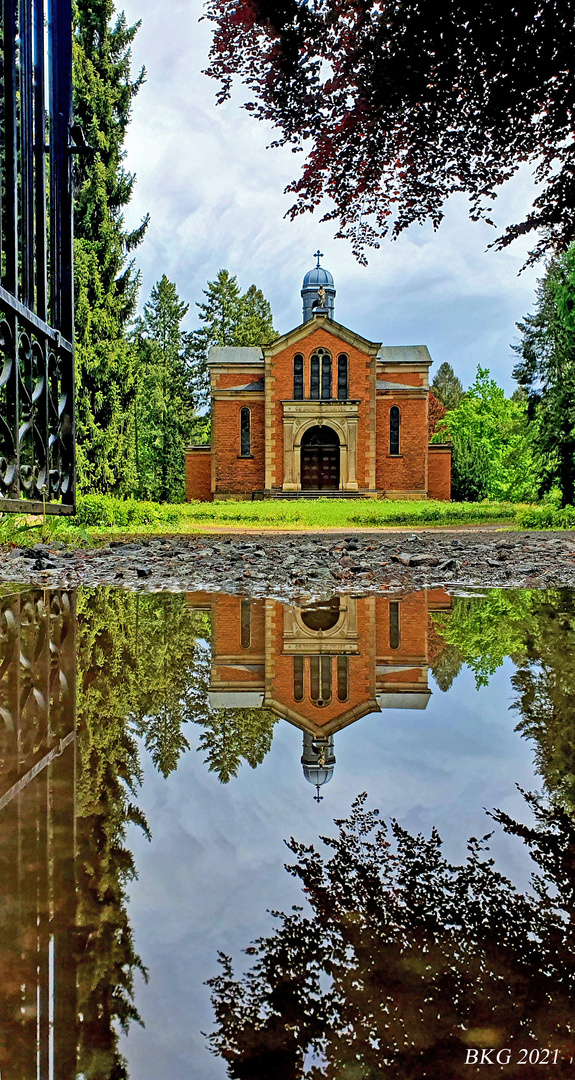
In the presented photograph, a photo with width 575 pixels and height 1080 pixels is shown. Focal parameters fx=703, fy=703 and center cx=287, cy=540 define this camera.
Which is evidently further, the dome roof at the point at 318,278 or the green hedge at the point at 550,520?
the dome roof at the point at 318,278

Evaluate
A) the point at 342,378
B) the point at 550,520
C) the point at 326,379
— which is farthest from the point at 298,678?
the point at 342,378

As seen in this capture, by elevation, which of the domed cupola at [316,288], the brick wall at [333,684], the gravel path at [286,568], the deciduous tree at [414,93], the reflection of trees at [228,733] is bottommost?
the reflection of trees at [228,733]

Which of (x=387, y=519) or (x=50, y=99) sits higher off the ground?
(x=50, y=99)

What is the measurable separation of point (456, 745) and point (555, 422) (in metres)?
18.5

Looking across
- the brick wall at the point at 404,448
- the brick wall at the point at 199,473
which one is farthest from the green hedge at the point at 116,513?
the brick wall at the point at 199,473

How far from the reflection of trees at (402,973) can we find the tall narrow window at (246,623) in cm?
169

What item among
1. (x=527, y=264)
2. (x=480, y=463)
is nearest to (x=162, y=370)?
(x=480, y=463)

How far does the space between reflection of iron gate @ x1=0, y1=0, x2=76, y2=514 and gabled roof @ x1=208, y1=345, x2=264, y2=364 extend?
2885cm

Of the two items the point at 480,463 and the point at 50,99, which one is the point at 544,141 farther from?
the point at 480,463

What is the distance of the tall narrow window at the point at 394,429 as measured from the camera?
31.7m

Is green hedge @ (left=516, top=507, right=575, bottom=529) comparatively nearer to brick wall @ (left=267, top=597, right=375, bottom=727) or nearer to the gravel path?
the gravel path

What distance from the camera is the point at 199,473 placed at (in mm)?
33438

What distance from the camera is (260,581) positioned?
5105 mm

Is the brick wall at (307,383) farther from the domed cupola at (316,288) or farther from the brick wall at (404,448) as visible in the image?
the domed cupola at (316,288)
